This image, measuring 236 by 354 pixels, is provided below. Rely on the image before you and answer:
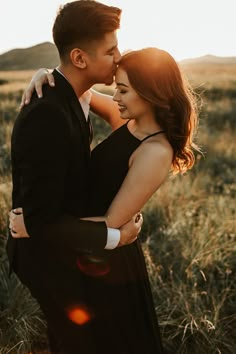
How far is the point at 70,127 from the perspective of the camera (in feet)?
6.61

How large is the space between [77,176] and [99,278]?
566 millimetres

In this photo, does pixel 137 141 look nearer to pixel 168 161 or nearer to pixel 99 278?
pixel 168 161

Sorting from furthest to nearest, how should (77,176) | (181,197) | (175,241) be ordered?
(181,197), (175,241), (77,176)

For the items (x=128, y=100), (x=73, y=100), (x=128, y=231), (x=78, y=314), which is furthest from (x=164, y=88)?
(x=78, y=314)

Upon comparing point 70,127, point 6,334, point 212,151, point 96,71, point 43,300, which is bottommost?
point 212,151

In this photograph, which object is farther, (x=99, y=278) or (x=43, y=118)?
(x=99, y=278)

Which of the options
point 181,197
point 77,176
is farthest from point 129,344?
point 181,197

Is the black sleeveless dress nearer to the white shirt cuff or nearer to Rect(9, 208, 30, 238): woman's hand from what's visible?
the white shirt cuff

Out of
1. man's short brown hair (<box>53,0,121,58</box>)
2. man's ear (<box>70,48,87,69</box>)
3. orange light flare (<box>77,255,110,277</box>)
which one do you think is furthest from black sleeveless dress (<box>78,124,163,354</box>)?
man's short brown hair (<box>53,0,121,58</box>)

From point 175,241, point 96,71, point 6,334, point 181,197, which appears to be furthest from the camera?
point 181,197

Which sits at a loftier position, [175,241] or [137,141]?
[137,141]

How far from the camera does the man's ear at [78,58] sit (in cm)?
223

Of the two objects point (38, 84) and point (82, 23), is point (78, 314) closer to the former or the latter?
point (38, 84)

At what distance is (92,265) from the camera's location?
2.28 metres
